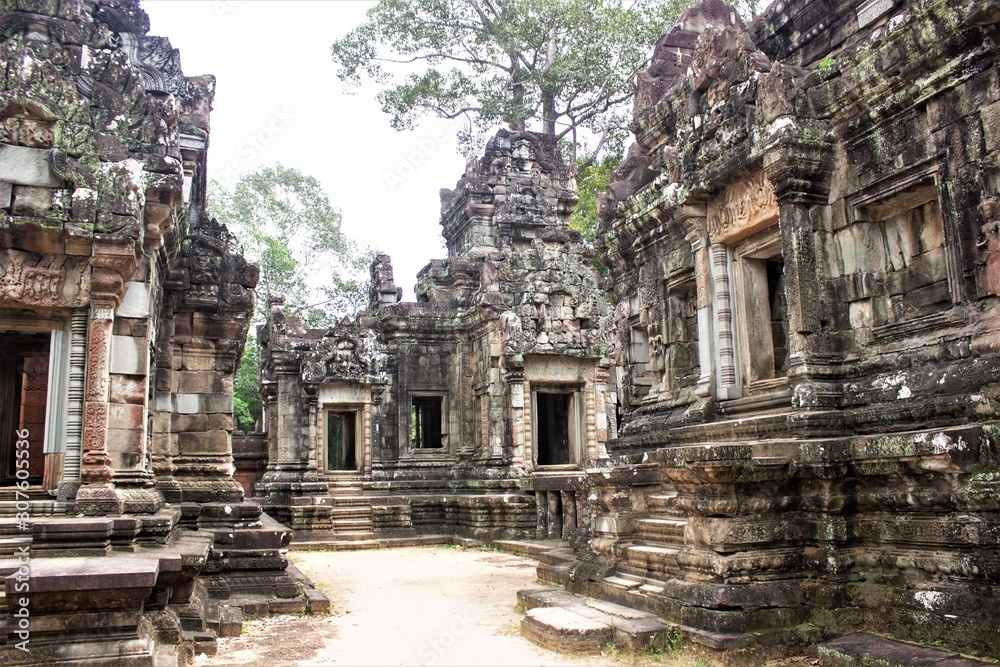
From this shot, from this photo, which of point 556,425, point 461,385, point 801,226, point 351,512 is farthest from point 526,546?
point 801,226

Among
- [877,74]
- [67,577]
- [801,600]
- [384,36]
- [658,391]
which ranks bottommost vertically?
[801,600]

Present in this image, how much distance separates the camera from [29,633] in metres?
4.93

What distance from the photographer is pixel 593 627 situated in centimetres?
656

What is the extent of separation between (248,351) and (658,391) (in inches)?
1082

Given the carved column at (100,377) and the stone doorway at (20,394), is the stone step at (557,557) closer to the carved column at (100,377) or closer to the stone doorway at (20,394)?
the carved column at (100,377)

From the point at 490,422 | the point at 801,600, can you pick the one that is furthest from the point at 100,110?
the point at 490,422

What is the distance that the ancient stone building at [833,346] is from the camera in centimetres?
537

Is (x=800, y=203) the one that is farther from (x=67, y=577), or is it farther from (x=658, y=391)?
(x=67, y=577)

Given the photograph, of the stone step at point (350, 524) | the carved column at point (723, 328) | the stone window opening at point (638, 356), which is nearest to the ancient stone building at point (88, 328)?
the carved column at point (723, 328)

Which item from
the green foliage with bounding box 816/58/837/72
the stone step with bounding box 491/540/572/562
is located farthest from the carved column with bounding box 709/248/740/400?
the stone step with bounding box 491/540/572/562

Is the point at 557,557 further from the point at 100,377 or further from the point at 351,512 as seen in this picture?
the point at 351,512

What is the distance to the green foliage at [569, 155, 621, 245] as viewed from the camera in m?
23.4

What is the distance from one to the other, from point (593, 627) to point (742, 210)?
3.77 meters

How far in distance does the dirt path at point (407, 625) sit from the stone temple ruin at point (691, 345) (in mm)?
375
